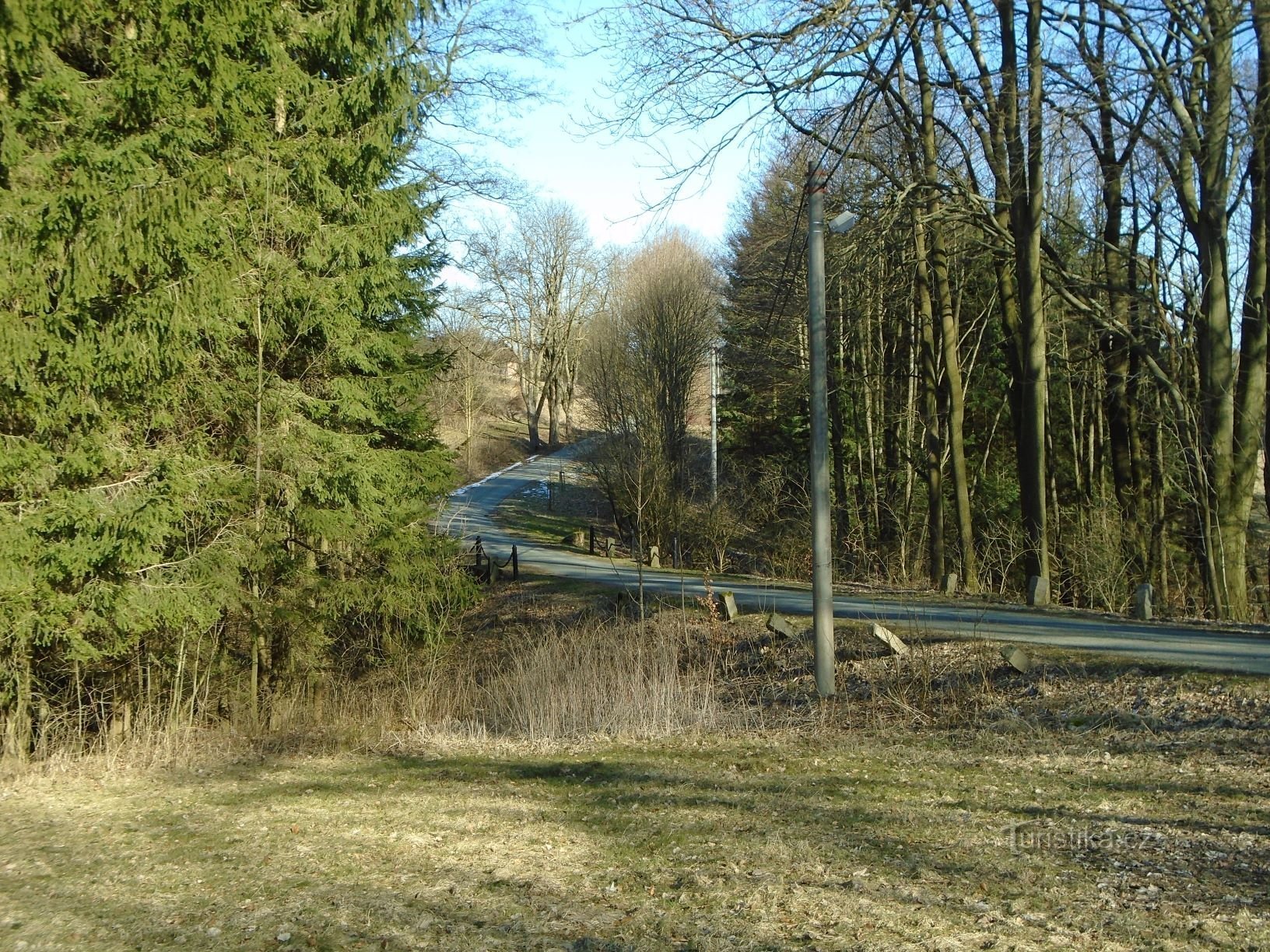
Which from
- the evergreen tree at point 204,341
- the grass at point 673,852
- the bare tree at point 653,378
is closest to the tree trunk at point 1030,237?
the evergreen tree at point 204,341

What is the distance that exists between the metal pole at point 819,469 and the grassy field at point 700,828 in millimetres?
527

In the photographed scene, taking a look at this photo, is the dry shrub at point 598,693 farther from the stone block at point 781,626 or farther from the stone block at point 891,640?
the stone block at point 891,640

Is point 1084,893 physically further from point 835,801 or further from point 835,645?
point 835,645

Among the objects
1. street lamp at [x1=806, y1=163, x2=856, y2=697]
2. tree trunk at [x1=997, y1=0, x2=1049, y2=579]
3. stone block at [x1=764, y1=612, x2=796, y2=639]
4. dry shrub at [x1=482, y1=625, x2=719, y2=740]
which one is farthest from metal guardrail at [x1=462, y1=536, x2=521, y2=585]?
street lamp at [x1=806, y1=163, x2=856, y2=697]

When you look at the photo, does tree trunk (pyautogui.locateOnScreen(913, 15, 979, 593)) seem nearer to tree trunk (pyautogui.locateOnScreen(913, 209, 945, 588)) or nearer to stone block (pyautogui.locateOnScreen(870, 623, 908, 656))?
tree trunk (pyautogui.locateOnScreen(913, 209, 945, 588))

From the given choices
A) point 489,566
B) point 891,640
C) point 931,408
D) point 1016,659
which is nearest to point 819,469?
point 891,640

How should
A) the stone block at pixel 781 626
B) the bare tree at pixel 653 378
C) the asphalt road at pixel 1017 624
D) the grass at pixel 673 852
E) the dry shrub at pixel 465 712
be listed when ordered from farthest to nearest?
the bare tree at pixel 653 378 → the stone block at pixel 781 626 → the asphalt road at pixel 1017 624 → the dry shrub at pixel 465 712 → the grass at pixel 673 852

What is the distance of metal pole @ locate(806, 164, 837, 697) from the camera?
954 centimetres

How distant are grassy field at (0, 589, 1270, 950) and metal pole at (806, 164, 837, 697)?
1.73 ft

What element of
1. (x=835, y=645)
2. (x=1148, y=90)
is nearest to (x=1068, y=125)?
(x=1148, y=90)

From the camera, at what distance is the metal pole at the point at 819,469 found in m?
9.54

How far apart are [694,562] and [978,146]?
42.8 feet

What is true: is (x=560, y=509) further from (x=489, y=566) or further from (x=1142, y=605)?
(x=1142, y=605)

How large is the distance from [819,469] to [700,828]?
4.45 metres
